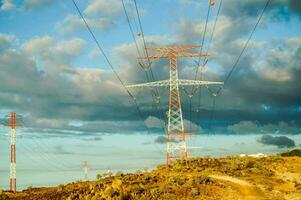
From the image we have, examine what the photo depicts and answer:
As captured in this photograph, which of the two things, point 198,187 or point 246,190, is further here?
point 246,190

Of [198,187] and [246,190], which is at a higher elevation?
[198,187]

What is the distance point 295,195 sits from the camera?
154 feet

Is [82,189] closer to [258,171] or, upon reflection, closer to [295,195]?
[295,195]

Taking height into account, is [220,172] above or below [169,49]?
below

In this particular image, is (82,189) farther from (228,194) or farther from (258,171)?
(258,171)

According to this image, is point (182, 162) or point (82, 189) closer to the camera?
point (82, 189)

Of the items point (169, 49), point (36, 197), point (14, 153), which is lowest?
point (36, 197)

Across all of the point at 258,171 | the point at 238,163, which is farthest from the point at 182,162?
the point at 258,171

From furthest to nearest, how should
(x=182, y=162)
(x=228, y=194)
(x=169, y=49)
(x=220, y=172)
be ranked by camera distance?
(x=182, y=162) → (x=169, y=49) → (x=220, y=172) → (x=228, y=194)

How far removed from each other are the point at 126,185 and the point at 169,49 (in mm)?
26402

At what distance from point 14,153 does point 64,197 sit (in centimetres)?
3404

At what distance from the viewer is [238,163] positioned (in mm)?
72312

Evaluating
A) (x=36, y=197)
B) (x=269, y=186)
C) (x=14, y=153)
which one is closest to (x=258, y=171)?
(x=269, y=186)

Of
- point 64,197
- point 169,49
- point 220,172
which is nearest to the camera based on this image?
point 64,197
